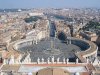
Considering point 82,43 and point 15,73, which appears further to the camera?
point 82,43

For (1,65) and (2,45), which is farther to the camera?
(2,45)

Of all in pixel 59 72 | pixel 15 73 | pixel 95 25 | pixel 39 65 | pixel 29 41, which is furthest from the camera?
pixel 95 25

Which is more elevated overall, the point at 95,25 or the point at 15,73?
the point at 15,73

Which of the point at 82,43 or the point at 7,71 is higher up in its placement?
the point at 7,71

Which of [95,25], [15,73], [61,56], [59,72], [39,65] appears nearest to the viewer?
[59,72]

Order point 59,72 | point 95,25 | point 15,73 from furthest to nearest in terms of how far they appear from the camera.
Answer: point 95,25 → point 15,73 → point 59,72

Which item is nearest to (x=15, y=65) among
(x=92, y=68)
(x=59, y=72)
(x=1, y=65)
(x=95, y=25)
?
(x=1, y=65)

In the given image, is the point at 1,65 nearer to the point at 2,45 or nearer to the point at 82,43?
the point at 2,45

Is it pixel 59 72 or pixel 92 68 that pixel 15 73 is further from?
pixel 92 68

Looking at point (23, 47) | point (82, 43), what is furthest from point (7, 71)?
Answer: point (82, 43)
